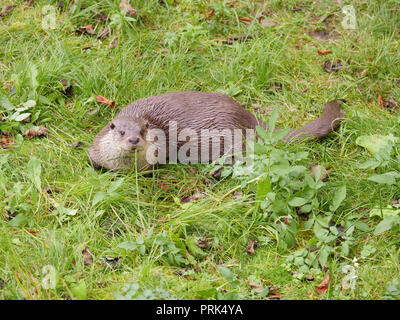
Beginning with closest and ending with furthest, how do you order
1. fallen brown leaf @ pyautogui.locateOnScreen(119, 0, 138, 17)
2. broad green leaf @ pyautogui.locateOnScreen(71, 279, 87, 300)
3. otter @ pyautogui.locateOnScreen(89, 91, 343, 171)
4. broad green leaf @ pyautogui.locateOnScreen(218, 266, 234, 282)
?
broad green leaf @ pyautogui.locateOnScreen(71, 279, 87, 300), broad green leaf @ pyautogui.locateOnScreen(218, 266, 234, 282), otter @ pyautogui.locateOnScreen(89, 91, 343, 171), fallen brown leaf @ pyautogui.locateOnScreen(119, 0, 138, 17)

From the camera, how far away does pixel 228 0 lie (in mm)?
4258

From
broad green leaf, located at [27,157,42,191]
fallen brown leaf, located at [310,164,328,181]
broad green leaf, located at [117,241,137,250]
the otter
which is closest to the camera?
broad green leaf, located at [117,241,137,250]

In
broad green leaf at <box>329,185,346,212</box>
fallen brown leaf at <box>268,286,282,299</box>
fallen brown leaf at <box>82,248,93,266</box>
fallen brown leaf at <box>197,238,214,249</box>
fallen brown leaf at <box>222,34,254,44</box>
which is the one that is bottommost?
fallen brown leaf at <box>268,286,282,299</box>

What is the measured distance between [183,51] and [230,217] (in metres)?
1.61

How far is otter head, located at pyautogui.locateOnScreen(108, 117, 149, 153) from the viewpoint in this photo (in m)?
2.96

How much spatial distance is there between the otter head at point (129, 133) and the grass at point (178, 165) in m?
0.19

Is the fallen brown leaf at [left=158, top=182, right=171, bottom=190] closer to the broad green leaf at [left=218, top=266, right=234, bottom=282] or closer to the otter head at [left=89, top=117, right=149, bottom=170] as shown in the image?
the otter head at [left=89, top=117, right=149, bottom=170]

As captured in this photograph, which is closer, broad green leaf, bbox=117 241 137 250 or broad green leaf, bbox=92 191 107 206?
broad green leaf, bbox=117 241 137 250

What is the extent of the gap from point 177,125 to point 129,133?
34 cm

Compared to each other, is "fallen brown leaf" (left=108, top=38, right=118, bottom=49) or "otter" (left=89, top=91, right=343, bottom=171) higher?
"fallen brown leaf" (left=108, top=38, right=118, bottom=49)

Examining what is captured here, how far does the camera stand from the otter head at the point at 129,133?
296cm

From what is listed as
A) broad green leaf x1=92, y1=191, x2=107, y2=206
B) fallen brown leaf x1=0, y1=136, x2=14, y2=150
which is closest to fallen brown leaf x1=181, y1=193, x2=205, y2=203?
broad green leaf x1=92, y1=191, x2=107, y2=206
